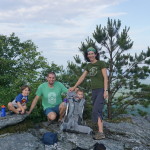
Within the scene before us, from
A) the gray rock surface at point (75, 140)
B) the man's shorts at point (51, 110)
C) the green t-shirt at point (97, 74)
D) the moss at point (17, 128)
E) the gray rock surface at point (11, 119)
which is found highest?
the green t-shirt at point (97, 74)

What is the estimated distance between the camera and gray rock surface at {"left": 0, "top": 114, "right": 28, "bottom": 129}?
724 cm

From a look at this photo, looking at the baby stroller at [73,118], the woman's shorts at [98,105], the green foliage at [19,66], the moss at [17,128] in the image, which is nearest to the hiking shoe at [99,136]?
the baby stroller at [73,118]

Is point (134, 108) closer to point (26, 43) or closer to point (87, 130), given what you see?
point (26, 43)

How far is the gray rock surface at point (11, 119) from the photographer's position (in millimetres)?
7244

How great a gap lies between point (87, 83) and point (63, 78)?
1642 mm

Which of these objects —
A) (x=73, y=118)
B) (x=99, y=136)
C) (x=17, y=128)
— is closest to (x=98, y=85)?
(x=73, y=118)

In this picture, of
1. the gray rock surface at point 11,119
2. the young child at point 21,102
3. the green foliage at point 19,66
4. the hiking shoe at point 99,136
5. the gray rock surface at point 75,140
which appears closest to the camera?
the gray rock surface at point 75,140

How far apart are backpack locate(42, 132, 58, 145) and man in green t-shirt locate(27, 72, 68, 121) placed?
2.53ft

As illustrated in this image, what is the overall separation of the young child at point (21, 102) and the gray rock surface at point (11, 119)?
5.8 inches

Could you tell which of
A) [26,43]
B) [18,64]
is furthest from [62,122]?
[26,43]

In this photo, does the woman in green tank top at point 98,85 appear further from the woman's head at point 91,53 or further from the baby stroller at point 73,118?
the baby stroller at point 73,118

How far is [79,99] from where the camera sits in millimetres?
7258

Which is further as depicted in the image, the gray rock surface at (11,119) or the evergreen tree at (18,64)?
the evergreen tree at (18,64)

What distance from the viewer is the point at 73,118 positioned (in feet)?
23.0
